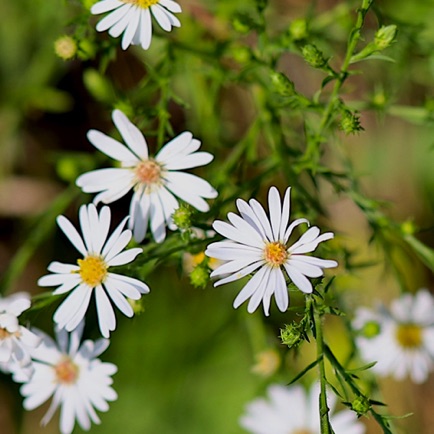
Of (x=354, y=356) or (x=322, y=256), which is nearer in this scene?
(x=322, y=256)

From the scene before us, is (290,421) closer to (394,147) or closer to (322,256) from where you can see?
(322,256)

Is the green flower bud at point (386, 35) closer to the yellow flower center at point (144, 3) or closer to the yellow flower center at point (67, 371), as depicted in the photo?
the yellow flower center at point (144, 3)

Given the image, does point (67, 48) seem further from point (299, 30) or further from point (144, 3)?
point (299, 30)

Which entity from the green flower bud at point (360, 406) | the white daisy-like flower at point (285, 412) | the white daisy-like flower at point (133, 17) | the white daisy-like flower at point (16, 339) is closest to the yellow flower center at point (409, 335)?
the white daisy-like flower at point (285, 412)

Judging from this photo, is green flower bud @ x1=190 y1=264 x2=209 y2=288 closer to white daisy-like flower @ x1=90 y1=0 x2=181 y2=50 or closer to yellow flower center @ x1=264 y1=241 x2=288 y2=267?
yellow flower center @ x1=264 y1=241 x2=288 y2=267

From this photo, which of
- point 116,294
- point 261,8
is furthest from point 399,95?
point 116,294

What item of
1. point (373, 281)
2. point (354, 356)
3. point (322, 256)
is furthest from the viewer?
point (373, 281)

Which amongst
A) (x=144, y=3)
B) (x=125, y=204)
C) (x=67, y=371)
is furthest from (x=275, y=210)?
(x=125, y=204)
